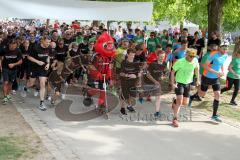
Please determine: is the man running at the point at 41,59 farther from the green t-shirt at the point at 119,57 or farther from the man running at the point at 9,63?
the green t-shirt at the point at 119,57

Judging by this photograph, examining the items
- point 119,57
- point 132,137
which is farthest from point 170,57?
point 132,137

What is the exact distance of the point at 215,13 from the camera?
17.2 meters

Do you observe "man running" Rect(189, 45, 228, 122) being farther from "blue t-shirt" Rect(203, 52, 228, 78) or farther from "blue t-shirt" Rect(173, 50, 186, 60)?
"blue t-shirt" Rect(173, 50, 186, 60)

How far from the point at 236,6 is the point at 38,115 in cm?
1188

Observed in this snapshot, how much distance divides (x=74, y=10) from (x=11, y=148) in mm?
5694

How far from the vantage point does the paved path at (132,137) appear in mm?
7562

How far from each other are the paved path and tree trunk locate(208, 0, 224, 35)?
7.34 meters

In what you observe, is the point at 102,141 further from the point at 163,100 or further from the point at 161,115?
the point at 163,100

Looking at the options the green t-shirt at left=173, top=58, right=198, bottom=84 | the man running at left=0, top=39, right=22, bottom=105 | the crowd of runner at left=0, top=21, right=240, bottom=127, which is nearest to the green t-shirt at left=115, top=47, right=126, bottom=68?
the crowd of runner at left=0, top=21, right=240, bottom=127

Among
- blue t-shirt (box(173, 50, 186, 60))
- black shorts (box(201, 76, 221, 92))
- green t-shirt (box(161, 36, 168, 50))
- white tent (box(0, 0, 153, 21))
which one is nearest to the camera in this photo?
black shorts (box(201, 76, 221, 92))

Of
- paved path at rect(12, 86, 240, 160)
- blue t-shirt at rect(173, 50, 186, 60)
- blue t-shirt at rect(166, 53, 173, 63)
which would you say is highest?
blue t-shirt at rect(173, 50, 186, 60)

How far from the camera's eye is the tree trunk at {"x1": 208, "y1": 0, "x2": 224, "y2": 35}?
17.2m

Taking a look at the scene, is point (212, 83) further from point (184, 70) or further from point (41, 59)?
point (41, 59)

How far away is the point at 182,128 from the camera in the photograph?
31.3ft
